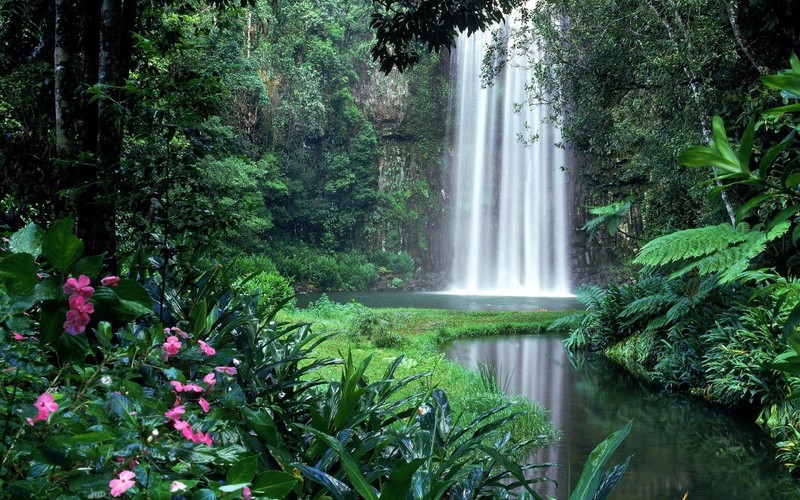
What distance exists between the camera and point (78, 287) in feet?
2.81

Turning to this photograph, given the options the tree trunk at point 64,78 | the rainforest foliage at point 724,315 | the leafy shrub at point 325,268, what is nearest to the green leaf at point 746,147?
the tree trunk at point 64,78

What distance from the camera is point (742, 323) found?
643cm

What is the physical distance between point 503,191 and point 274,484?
25.5m

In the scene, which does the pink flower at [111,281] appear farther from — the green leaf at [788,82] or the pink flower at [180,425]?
the green leaf at [788,82]

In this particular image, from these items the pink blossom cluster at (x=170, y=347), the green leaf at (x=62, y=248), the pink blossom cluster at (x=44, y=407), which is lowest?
the pink blossom cluster at (x=44, y=407)

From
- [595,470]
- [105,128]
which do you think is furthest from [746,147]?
[105,128]

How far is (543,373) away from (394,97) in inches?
907

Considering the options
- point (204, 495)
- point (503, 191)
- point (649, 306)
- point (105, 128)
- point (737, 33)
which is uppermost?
point (503, 191)

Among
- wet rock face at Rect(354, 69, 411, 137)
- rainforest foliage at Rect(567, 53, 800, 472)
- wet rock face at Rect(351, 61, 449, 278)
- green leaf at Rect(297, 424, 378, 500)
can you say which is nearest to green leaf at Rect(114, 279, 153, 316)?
green leaf at Rect(297, 424, 378, 500)

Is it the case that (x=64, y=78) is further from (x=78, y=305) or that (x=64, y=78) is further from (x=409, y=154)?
(x=409, y=154)

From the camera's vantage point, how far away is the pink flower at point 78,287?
33.7 inches

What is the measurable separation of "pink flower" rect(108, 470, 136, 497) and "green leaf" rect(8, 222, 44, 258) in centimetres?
35

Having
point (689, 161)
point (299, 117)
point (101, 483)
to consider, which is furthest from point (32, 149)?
point (299, 117)

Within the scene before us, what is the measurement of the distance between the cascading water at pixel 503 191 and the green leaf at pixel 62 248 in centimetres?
2329
